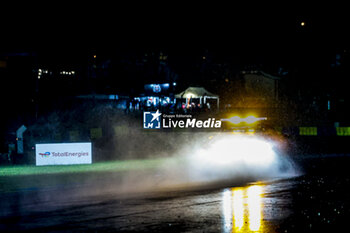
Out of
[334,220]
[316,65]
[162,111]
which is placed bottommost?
[334,220]

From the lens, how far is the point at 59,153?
72.2 ft

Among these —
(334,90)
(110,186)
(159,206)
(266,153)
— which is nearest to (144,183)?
(110,186)

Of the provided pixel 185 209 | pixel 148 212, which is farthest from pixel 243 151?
pixel 148 212

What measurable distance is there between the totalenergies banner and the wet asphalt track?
7.36 metres

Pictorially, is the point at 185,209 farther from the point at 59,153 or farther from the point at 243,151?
the point at 59,153

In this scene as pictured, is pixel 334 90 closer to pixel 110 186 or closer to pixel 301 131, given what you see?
pixel 301 131

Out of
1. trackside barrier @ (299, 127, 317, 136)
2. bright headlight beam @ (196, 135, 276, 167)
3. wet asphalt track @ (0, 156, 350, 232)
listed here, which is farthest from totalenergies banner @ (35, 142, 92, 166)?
trackside barrier @ (299, 127, 317, 136)

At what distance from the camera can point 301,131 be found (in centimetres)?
3125

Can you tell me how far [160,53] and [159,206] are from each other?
40.6 meters

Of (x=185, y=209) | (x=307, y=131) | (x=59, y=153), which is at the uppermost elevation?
(x=307, y=131)

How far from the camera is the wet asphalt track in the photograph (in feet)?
28.0

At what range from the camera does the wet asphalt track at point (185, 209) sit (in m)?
8.54

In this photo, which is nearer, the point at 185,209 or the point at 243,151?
the point at 185,209

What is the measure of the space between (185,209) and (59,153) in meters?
13.1
